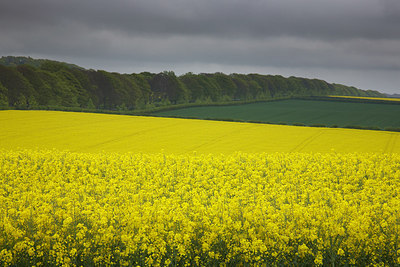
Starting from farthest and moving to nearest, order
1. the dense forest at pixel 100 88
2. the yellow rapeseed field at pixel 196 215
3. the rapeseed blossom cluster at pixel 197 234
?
the dense forest at pixel 100 88, the yellow rapeseed field at pixel 196 215, the rapeseed blossom cluster at pixel 197 234

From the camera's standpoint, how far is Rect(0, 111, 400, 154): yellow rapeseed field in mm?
27828

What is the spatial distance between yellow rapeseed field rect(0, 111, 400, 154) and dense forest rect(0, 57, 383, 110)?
20.3 metres

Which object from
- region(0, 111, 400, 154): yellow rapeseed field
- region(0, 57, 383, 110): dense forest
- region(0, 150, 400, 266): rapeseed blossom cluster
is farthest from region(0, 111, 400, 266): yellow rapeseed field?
region(0, 57, 383, 110): dense forest

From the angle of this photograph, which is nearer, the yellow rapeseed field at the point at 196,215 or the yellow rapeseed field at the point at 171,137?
the yellow rapeseed field at the point at 196,215

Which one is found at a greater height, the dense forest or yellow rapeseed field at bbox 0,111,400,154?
the dense forest

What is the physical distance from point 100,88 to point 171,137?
53.1 m

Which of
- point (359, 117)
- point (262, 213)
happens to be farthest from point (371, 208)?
point (359, 117)

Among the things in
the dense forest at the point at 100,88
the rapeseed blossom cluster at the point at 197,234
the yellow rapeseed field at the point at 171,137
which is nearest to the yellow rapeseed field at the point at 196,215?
the rapeseed blossom cluster at the point at 197,234

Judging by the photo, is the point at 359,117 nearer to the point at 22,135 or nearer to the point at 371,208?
the point at 22,135

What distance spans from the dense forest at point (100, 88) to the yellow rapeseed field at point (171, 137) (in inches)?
800

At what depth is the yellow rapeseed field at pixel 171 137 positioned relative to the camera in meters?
27.8

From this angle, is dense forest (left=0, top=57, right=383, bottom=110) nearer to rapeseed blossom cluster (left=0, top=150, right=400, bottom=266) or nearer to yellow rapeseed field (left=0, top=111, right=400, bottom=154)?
yellow rapeseed field (left=0, top=111, right=400, bottom=154)

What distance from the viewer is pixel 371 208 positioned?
34.1 ft

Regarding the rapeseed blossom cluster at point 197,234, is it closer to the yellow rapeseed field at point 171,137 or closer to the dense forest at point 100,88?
the yellow rapeseed field at point 171,137
